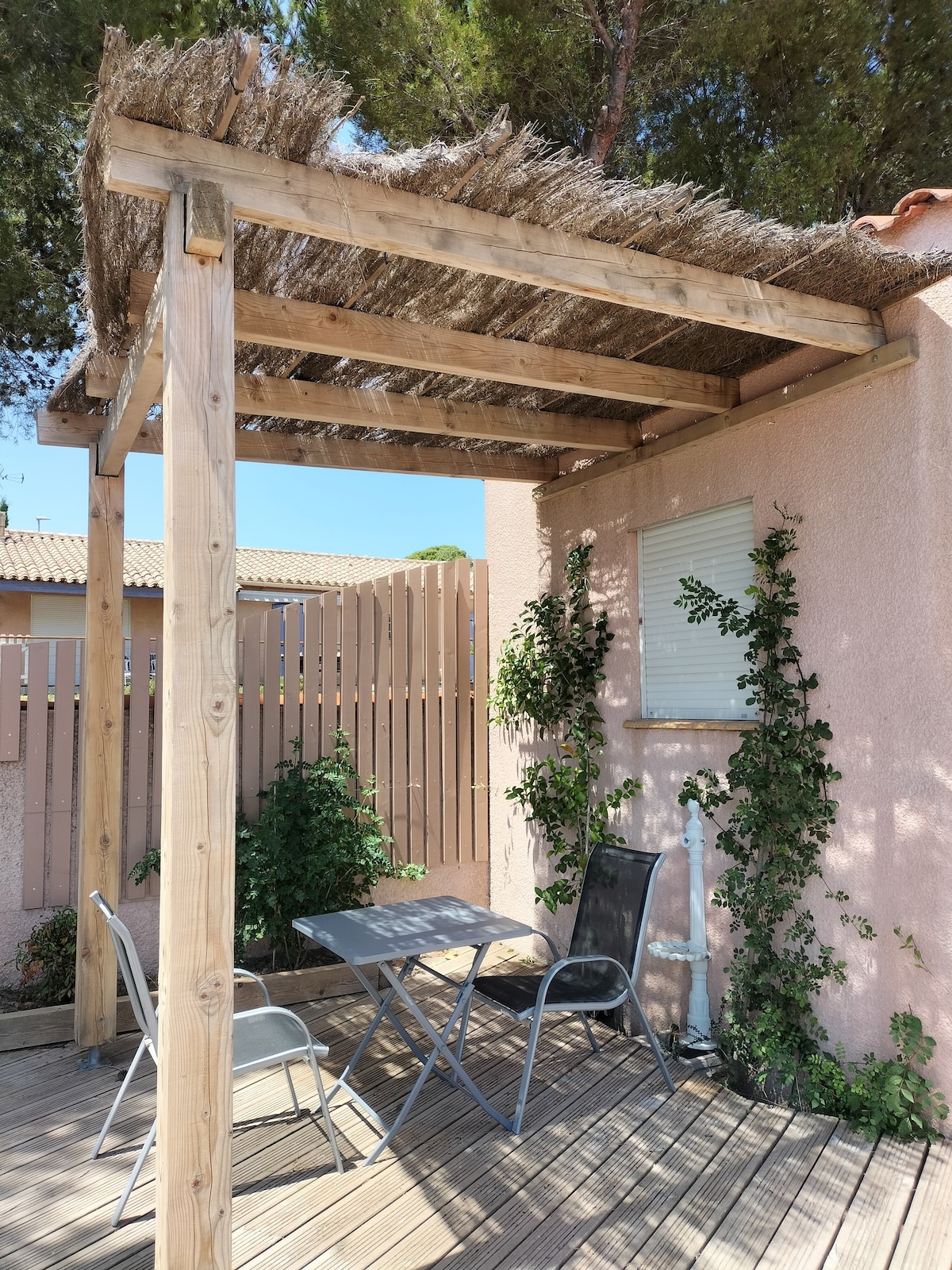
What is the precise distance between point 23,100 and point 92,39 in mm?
633

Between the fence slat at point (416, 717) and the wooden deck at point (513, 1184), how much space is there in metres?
2.14

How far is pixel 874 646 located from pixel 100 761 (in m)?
3.82

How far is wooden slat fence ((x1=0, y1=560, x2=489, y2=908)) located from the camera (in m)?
5.22

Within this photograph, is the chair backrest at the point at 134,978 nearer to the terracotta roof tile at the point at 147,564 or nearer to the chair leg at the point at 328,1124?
the chair leg at the point at 328,1124

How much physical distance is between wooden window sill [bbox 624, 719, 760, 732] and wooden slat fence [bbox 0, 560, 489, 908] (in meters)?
1.68

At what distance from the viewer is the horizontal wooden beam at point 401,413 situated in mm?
4191

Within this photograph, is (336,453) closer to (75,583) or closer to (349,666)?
(349,666)

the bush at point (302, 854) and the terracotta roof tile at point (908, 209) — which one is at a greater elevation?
the terracotta roof tile at point (908, 209)

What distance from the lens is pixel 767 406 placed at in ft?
14.0

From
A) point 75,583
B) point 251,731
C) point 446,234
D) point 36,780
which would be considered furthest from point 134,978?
point 75,583

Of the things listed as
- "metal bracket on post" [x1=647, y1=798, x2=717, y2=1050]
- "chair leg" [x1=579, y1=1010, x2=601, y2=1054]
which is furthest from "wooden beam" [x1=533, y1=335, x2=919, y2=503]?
"chair leg" [x1=579, y1=1010, x2=601, y2=1054]

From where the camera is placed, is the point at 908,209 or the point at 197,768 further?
the point at 908,209

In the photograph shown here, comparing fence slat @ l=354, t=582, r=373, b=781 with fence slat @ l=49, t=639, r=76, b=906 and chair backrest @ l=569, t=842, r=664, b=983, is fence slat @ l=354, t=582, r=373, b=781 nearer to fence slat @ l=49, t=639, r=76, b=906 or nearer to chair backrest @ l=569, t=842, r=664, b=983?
fence slat @ l=49, t=639, r=76, b=906

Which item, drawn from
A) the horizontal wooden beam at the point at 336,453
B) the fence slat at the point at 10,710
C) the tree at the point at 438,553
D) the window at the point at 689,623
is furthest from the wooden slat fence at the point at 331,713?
the tree at the point at 438,553
